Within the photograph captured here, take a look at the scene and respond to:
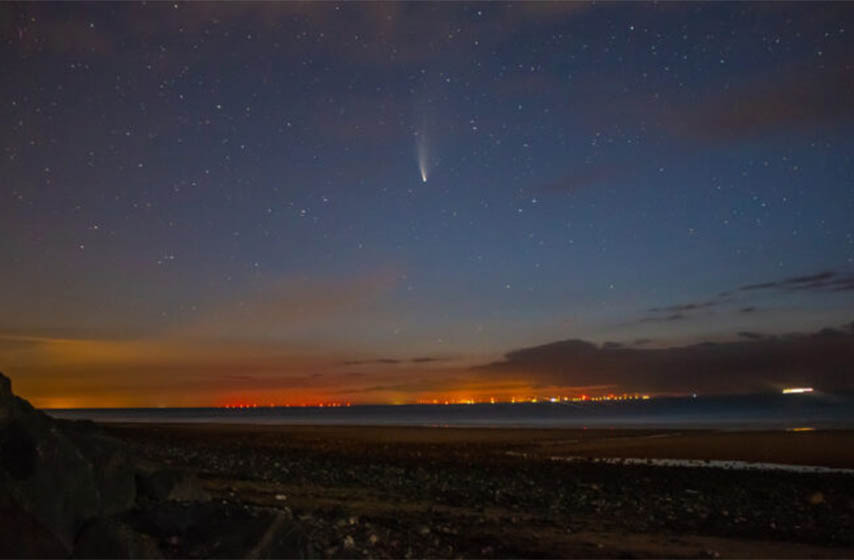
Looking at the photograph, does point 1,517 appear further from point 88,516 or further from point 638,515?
point 638,515

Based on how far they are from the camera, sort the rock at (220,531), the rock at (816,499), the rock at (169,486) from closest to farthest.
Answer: the rock at (220,531) < the rock at (169,486) < the rock at (816,499)

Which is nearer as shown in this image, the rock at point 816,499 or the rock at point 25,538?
the rock at point 25,538

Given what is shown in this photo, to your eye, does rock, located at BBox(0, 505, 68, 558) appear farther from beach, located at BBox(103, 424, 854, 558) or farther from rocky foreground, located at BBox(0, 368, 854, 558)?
beach, located at BBox(103, 424, 854, 558)

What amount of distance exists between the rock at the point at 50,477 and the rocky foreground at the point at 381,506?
0.02m

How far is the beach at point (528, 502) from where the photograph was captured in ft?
40.9

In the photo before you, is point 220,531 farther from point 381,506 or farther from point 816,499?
point 816,499

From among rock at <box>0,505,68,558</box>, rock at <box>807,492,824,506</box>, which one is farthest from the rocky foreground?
rock at <box>807,492,824,506</box>

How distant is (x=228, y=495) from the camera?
56.7 ft

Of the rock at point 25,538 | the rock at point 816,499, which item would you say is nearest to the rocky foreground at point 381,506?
the rock at point 25,538

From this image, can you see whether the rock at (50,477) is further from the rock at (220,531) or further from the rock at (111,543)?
the rock at (220,531)

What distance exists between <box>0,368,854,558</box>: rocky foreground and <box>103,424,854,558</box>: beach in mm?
48

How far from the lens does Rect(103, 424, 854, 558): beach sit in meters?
12.5

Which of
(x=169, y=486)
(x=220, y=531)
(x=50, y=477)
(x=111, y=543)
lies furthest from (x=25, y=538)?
(x=169, y=486)

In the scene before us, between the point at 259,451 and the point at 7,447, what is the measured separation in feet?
86.5
